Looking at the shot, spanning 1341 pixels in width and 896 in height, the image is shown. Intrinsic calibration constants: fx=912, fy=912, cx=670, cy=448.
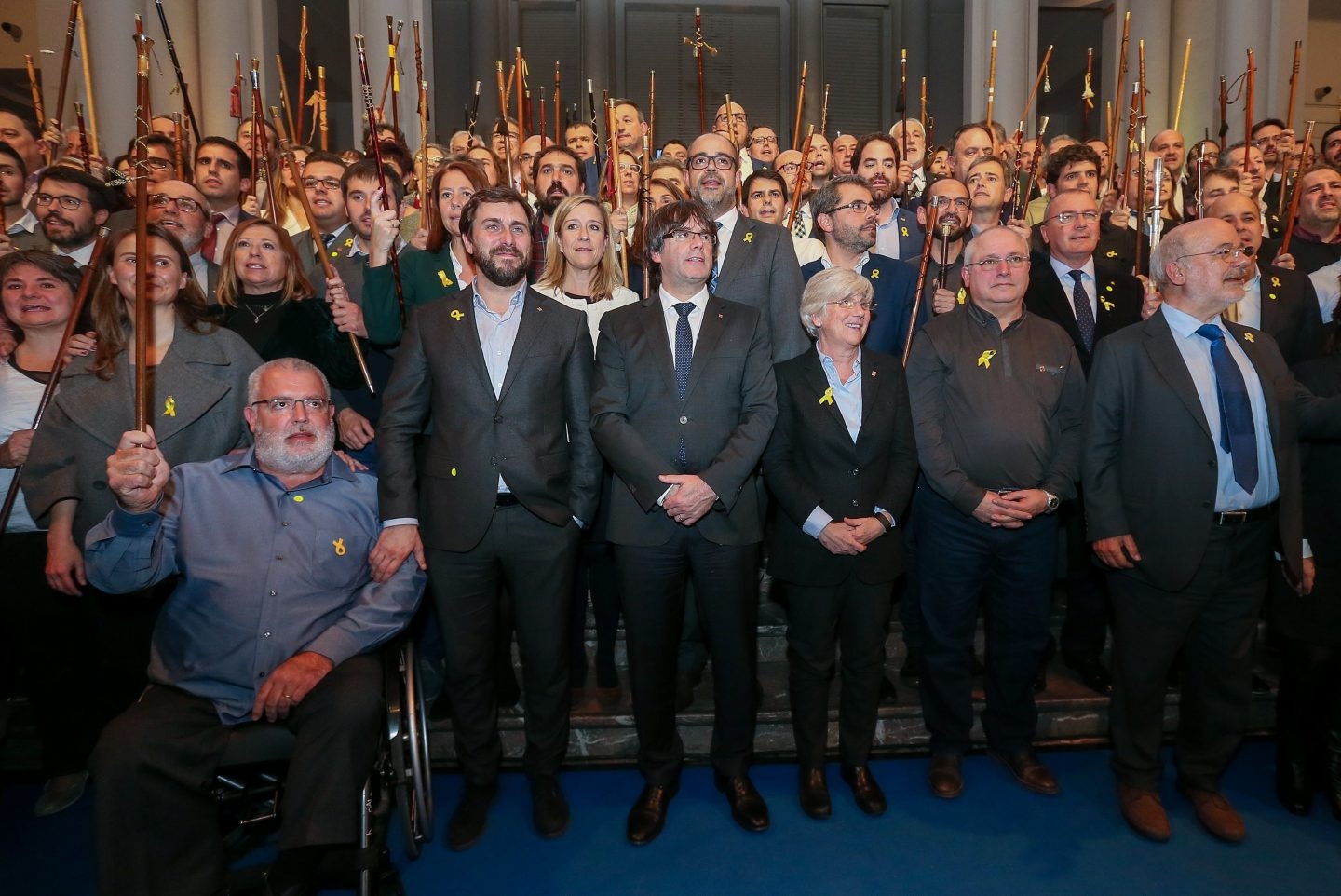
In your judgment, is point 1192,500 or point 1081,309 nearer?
point 1192,500

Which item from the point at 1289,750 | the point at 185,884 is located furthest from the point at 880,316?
the point at 185,884

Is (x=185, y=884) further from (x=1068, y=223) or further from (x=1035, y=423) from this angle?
(x=1068, y=223)

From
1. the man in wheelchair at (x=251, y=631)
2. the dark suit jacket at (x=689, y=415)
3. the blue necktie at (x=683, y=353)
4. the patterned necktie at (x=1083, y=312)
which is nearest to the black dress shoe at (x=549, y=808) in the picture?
the man in wheelchair at (x=251, y=631)

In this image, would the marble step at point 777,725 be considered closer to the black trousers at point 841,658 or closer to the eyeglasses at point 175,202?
the black trousers at point 841,658

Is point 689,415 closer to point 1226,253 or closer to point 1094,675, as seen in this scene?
point 1226,253

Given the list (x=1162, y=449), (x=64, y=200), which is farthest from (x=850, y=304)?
(x=64, y=200)

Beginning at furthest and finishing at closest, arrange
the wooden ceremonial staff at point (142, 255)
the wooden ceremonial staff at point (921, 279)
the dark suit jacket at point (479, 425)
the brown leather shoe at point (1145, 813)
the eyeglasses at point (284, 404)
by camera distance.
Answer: the wooden ceremonial staff at point (921, 279)
the brown leather shoe at point (1145, 813)
the dark suit jacket at point (479, 425)
the eyeglasses at point (284, 404)
the wooden ceremonial staff at point (142, 255)

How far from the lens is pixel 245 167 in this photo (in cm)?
500

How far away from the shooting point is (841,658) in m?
3.16

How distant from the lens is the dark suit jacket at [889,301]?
3.71 meters

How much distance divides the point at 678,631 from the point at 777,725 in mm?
745

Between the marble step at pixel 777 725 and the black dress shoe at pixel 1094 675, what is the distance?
3cm

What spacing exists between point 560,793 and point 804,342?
1.86 meters

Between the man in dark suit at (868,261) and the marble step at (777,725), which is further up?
the man in dark suit at (868,261)
